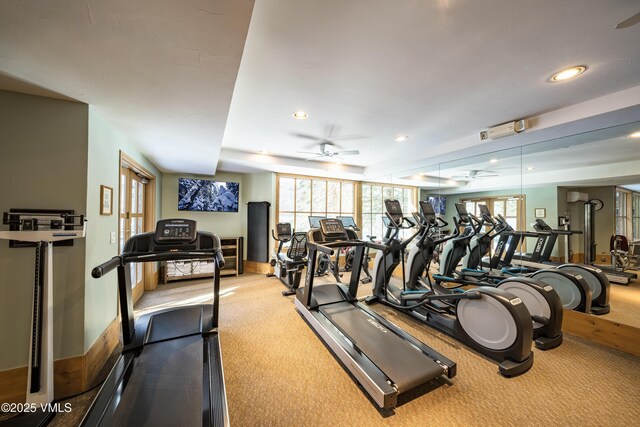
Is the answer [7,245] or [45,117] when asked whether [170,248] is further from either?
[45,117]

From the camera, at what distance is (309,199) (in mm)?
6543

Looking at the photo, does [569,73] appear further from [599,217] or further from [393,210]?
[599,217]

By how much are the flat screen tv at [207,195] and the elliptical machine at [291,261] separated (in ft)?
5.24

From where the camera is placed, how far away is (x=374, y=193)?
287 inches

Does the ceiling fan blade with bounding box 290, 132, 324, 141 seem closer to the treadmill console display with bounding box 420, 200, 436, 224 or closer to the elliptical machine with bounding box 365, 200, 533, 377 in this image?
the elliptical machine with bounding box 365, 200, 533, 377

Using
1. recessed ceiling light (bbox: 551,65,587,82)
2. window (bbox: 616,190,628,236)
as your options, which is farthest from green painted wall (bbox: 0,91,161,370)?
window (bbox: 616,190,628,236)

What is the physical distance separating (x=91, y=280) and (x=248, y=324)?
175 cm

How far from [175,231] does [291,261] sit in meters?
2.28

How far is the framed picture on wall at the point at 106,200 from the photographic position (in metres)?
2.26

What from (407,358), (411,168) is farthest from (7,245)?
(411,168)

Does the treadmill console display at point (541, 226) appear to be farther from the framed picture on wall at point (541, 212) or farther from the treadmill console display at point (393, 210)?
the treadmill console display at point (393, 210)

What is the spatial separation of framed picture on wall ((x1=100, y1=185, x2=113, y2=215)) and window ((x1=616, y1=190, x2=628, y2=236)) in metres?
6.20

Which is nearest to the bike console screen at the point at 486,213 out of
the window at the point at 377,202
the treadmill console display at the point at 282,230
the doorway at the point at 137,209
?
the window at the point at 377,202

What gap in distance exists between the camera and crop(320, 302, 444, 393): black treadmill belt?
6.10 feet
